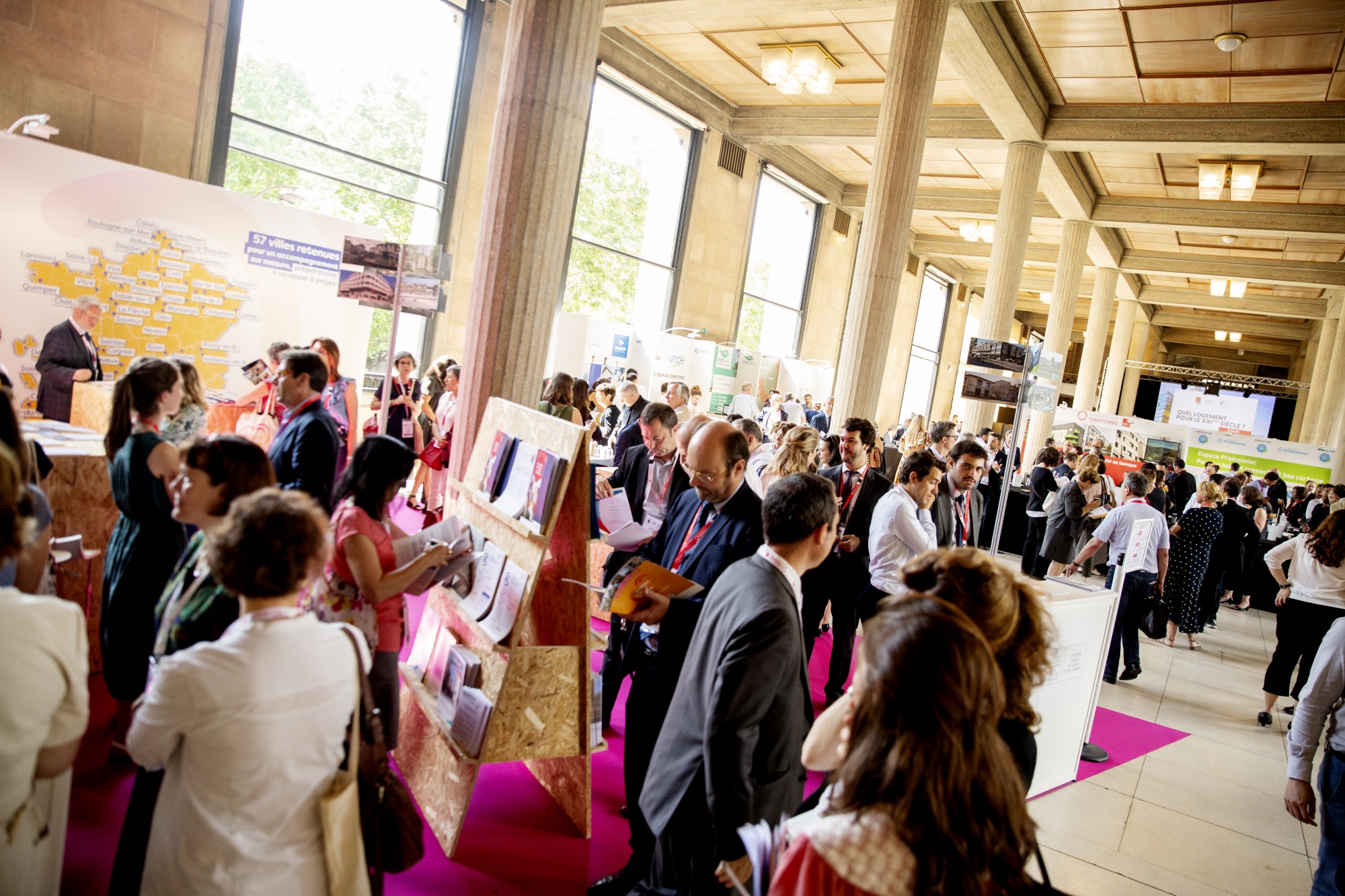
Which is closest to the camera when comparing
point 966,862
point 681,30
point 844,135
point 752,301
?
point 966,862

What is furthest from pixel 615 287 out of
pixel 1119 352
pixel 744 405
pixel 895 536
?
pixel 1119 352

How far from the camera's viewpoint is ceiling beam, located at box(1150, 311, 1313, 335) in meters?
25.5

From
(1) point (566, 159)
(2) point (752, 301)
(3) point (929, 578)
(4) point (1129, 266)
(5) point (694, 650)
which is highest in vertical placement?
(4) point (1129, 266)

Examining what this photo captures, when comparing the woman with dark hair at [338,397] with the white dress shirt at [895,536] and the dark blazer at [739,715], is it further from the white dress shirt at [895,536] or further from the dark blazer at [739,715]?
the dark blazer at [739,715]

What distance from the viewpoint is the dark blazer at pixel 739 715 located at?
1841mm

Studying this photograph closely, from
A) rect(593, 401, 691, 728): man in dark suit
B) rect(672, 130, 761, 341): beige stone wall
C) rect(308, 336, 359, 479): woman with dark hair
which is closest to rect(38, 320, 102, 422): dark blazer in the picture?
rect(308, 336, 359, 479): woman with dark hair

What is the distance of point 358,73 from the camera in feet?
30.8

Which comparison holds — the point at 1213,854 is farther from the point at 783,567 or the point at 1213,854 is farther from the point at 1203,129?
the point at 1203,129

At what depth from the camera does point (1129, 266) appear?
1911cm

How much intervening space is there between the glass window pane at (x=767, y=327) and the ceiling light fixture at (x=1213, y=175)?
7629 millimetres

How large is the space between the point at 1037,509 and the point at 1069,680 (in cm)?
634

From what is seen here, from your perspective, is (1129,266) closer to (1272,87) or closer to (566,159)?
(1272,87)

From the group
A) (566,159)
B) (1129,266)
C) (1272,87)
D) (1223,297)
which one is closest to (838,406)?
(566,159)

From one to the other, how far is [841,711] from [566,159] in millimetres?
3146
